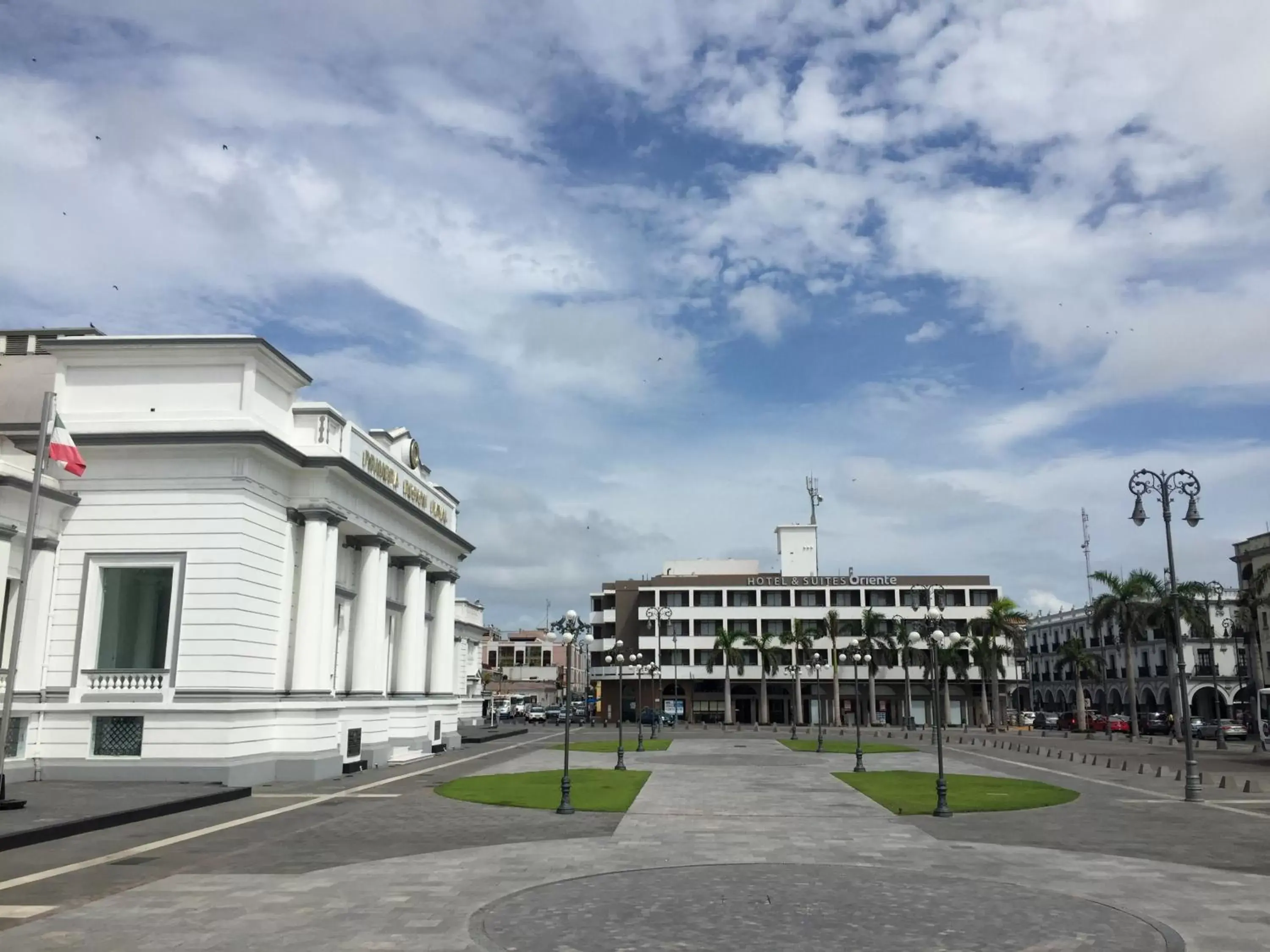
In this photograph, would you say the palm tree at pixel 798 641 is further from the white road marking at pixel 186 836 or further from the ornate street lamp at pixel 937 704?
the white road marking at pixel 186 836

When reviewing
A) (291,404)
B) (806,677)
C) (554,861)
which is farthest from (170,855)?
(806,677)

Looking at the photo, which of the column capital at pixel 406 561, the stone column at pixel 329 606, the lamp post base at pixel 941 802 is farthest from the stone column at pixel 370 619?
the lamp post base at pixel 941 802

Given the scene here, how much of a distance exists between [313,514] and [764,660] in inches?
2887

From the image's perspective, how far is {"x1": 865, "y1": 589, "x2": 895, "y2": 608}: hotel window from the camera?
10975cm

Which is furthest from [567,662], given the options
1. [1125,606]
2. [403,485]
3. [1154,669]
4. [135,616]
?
[1154,669]

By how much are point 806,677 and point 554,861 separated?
318ft

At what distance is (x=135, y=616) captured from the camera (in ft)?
107

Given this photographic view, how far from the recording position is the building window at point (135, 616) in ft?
106

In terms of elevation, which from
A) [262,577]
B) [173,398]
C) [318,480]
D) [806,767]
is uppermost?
[173,398]

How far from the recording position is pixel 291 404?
36719 mm

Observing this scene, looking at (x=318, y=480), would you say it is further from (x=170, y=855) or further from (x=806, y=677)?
(x=806, y=677)

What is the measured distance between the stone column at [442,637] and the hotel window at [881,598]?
64.8 meters

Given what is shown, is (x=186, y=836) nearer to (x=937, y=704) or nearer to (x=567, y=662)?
(x=567, y=662)

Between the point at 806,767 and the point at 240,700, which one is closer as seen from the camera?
the point at 240,700
